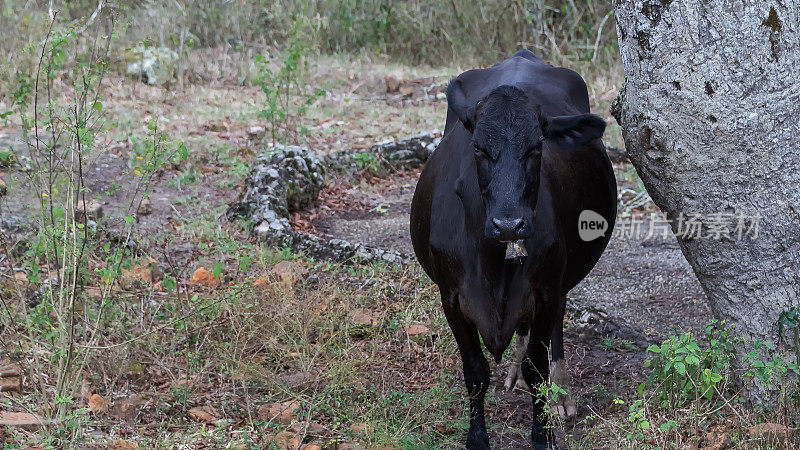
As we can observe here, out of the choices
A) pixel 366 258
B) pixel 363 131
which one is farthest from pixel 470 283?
pixel 363 131

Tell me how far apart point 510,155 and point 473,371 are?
4.28ft

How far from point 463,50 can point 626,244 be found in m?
7.99

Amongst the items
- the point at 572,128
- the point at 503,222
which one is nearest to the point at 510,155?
the point at 503,222

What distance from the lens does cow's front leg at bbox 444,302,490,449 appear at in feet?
14.6

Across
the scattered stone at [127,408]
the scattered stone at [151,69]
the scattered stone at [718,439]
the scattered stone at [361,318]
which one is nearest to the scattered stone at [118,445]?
the scattered stone at [127,408]

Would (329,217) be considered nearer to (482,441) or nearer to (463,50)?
(482,441)

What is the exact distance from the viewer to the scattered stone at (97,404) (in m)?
4.29

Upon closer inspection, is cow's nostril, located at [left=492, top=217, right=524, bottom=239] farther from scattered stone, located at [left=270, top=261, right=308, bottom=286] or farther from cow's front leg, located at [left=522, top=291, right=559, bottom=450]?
scattered stone, located at [left=270, top=261, right=308, bottom=286]

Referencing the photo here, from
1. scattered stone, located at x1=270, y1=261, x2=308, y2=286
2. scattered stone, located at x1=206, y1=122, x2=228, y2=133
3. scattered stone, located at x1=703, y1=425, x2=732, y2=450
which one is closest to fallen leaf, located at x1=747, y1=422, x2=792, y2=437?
scattered stone, located at x1=703, y1=425, x2=732, y2=450

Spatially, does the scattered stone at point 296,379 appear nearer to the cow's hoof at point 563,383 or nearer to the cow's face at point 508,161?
the cow's hoof at point 563,383

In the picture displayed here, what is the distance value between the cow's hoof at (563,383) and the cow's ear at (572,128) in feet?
5.09

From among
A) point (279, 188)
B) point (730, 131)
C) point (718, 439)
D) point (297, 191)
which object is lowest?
point (297, 191)

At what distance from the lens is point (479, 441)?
4469mm

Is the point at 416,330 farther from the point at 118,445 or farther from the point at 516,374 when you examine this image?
the point at 118,445
